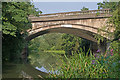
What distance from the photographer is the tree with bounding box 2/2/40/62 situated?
28.4ft

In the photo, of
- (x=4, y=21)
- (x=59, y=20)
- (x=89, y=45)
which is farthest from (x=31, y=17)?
(x=89, y=45)

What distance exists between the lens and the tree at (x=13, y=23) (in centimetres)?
865

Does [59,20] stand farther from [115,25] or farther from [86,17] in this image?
[115,25]

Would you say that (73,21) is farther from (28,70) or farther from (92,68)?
(92,68)

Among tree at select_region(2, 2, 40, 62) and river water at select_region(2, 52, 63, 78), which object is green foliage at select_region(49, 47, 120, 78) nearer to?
river water at select_region(2, 52, 63, 78)

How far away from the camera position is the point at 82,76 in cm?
398

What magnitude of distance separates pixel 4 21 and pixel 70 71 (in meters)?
5.82

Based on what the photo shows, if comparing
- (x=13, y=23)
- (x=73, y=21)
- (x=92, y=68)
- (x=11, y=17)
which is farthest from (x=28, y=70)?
(x=92, y=68)

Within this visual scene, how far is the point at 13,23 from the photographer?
9.73 m

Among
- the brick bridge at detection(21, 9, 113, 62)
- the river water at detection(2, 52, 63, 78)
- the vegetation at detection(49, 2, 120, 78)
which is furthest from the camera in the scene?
the brick bridge at detection(21, 9, 113, 62)

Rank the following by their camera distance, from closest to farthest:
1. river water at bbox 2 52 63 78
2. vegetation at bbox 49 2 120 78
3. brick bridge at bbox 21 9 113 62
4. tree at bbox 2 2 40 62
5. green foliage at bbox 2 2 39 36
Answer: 1. vegetation at bbox 49 2 120 78
2. river water at bbox 2 52 63 78
3. green foliage at bbox 2 2 39 36
4. tree at bbox 2 2 40 62
5. brick bridge at bbox 21 9 113 62

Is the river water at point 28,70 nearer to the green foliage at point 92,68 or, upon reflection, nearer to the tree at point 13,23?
the green foliage at point 92,68

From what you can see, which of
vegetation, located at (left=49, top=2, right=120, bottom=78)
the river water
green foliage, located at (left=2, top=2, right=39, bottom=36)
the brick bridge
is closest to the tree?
green foliage, located at (left=2, top=2, right=39, bottom=36)

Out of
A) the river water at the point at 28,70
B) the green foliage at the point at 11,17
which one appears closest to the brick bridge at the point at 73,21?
the river water at the point at 28,70
